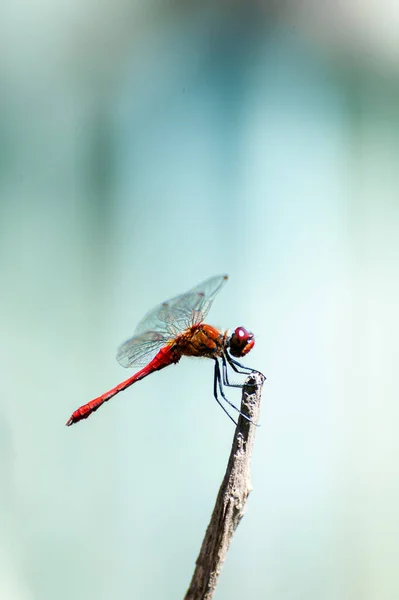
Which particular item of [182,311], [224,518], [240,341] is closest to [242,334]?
[240,341]

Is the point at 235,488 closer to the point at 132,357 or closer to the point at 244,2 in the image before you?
the point at 132,357

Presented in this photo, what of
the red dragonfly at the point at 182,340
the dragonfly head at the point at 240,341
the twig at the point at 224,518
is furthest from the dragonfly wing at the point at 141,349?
the twig at the point at 224,518

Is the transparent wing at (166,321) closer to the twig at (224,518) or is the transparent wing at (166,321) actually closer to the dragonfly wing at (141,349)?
the dragonfly wing at (141,349)

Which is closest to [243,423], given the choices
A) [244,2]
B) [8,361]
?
[8,361]

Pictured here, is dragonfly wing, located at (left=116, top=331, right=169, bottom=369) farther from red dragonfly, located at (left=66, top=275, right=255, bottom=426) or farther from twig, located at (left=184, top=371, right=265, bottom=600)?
twig, located at (left=184, top=371, right=265, bottom=600)

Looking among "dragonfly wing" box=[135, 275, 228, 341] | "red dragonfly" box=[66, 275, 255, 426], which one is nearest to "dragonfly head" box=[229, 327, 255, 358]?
"red dragonfly" box=[66, 275, 255, 426]

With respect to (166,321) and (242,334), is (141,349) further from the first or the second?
(242,334)
